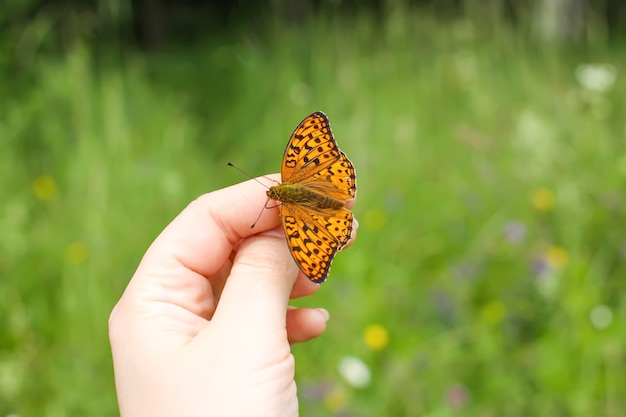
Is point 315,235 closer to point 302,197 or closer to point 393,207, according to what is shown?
point 302,197

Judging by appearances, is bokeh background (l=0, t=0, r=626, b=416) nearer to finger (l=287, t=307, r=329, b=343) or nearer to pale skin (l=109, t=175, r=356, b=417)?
finger (l=287, t=307, r=329, b=343)

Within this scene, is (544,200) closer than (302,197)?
No

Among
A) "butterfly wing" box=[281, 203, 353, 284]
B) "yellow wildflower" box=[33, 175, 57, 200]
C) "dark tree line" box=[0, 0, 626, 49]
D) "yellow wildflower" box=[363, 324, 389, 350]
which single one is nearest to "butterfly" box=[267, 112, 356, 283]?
"butterfly wing" box=[281, 203, 353, 284]

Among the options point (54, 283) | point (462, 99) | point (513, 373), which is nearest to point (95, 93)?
point (54, 283)

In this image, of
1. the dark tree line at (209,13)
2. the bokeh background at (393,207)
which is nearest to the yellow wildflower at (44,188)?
the bokeh background at (393,207)

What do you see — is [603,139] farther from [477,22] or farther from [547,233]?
[477,22]

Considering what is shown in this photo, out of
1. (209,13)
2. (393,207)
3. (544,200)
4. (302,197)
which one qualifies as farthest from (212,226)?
(209,13)
